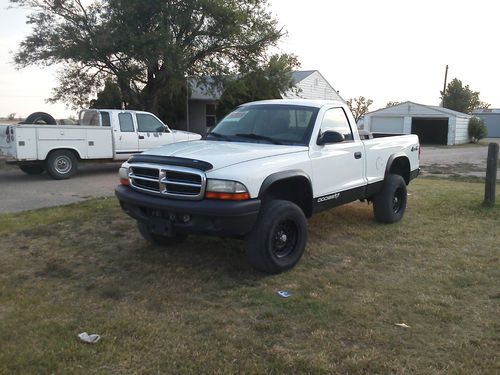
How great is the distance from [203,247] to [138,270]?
3.21 ft

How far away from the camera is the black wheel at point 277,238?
4.60 m

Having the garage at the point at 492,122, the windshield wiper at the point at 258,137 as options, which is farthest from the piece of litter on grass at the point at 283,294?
the garage at the point at 492,122

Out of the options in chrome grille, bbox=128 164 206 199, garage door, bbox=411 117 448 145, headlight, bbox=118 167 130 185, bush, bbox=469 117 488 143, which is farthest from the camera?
bush, bbox=469 117 488 143

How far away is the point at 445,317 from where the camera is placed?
3.89 metres

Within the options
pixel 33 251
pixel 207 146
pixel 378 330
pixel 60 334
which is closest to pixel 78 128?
pixel 33 251


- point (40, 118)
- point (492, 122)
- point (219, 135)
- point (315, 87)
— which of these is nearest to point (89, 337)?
point (219, 135)

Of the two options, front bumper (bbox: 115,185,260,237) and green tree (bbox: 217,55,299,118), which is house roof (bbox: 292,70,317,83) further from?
front bumper (bbox: 115,185,260,237)

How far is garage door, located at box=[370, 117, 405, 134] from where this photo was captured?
38.5 meters

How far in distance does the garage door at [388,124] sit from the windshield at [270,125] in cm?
3404

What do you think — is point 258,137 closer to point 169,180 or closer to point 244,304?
point 169,180

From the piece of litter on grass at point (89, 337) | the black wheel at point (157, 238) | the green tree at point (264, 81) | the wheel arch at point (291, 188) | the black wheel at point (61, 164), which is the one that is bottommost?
the piece of litter on grass at point (89, 337)

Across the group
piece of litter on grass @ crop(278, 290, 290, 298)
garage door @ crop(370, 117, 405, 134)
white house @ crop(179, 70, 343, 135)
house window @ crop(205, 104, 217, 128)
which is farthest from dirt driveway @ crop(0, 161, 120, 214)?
garage door @ crop(370, 117, 405, 134)

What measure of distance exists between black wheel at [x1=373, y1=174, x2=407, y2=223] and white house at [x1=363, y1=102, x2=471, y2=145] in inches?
1225

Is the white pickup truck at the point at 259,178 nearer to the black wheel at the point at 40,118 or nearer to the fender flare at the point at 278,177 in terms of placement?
the fender flare at the point at 278,177
